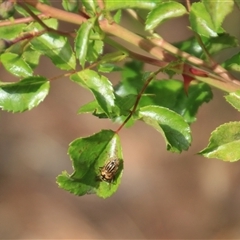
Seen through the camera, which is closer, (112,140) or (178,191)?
(112,140)

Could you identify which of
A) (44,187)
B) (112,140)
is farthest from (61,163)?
(112,140)

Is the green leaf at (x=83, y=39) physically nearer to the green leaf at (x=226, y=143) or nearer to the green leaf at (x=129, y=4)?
the green leaf at (x=129, y=4)

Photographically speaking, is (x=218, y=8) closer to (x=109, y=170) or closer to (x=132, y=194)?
(x=109, y=170)

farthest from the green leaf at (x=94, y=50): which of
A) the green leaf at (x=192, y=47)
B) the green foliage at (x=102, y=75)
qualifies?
the green leaf at (x=192, y=47)

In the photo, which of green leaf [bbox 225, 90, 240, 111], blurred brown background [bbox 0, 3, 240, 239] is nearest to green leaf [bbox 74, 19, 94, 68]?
green leaf [bbox 225, 90, 240, 111]

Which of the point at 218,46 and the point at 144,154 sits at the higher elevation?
the point at 218,46

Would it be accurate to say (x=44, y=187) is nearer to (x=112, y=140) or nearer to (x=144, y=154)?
(x=144, y=154)
